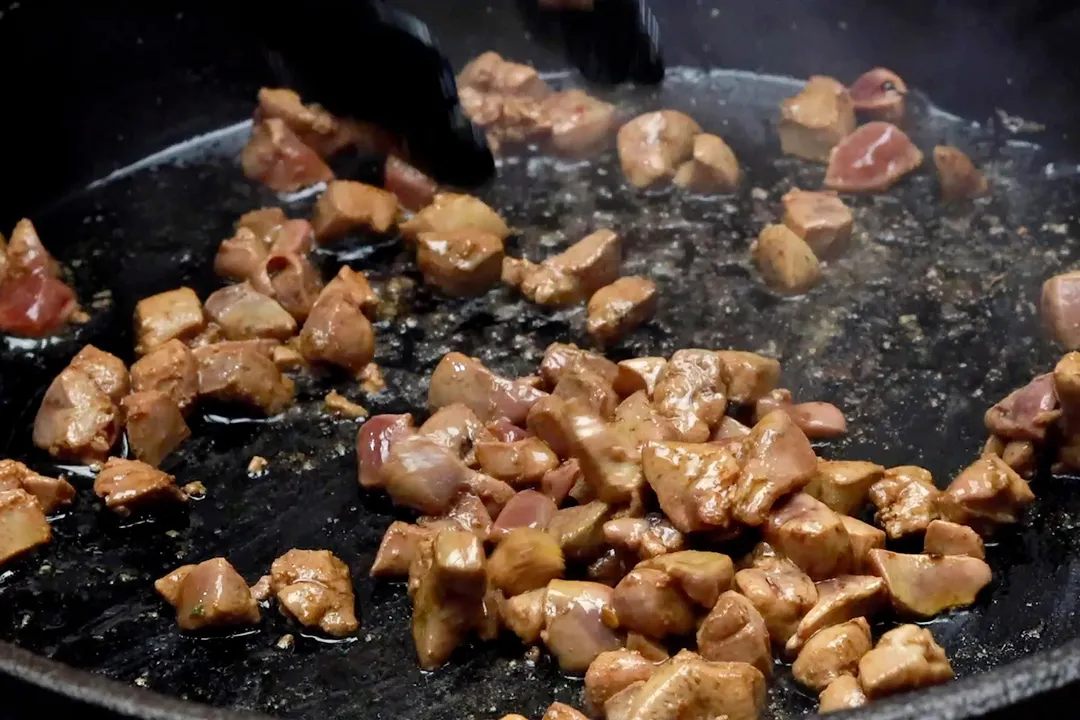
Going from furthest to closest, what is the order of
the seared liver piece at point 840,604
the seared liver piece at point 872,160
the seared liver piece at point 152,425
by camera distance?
the seared liver piece at point 872,160, the seared liver piece at point 152,425, the seared liver piece at point 840,604

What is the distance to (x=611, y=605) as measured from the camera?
1.39 m

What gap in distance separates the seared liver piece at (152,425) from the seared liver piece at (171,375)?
31mm

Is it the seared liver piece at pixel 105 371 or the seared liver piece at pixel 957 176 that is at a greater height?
the seared liver piece at pixel 957 176

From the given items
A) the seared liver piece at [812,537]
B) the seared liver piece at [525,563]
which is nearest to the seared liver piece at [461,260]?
the seared liver piece at [525,563]

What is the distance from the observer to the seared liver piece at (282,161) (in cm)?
237

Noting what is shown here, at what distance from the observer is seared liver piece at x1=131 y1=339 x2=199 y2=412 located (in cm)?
179

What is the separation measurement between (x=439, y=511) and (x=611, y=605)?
34cm

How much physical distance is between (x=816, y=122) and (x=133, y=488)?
1.53 m

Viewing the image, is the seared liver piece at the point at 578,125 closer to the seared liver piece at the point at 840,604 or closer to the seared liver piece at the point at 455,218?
the seared liver piece at the point at 455,218

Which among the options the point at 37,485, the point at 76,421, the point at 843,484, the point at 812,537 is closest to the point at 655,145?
the point at 843,484

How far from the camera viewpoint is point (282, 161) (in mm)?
2367

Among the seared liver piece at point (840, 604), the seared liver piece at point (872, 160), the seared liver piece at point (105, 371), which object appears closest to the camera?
the seared liver piece at point (840, 604)

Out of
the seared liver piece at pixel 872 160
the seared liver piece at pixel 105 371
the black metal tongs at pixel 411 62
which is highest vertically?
the black metal tongs at pixel 411 62

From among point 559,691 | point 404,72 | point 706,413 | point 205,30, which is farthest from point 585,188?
point 559,691
